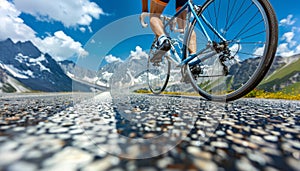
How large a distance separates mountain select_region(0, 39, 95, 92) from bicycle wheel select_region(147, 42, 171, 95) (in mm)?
146722

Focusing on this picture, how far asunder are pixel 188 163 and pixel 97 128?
0.55 metres

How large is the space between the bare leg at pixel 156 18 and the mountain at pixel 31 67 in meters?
149

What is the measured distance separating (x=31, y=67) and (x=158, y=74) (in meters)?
200

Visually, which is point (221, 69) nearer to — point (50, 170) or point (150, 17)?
point (150, 17)

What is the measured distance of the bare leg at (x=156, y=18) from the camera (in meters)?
2.84

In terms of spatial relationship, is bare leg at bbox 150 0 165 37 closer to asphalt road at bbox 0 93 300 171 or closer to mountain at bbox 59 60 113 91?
mountain at bbox 59 60 113 91

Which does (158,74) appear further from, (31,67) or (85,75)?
(31,67)

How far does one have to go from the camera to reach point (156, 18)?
2.90m

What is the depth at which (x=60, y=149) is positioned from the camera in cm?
56

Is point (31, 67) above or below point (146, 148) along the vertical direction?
above

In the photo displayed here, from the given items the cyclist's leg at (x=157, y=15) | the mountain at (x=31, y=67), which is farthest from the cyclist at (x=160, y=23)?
the mountain at (x=31, y=67)

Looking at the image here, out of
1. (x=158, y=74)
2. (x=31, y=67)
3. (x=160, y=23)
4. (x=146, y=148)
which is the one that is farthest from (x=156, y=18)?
(x=31, y=67)

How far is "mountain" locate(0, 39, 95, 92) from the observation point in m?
139

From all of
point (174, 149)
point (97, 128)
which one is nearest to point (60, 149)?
point (97, 128)
